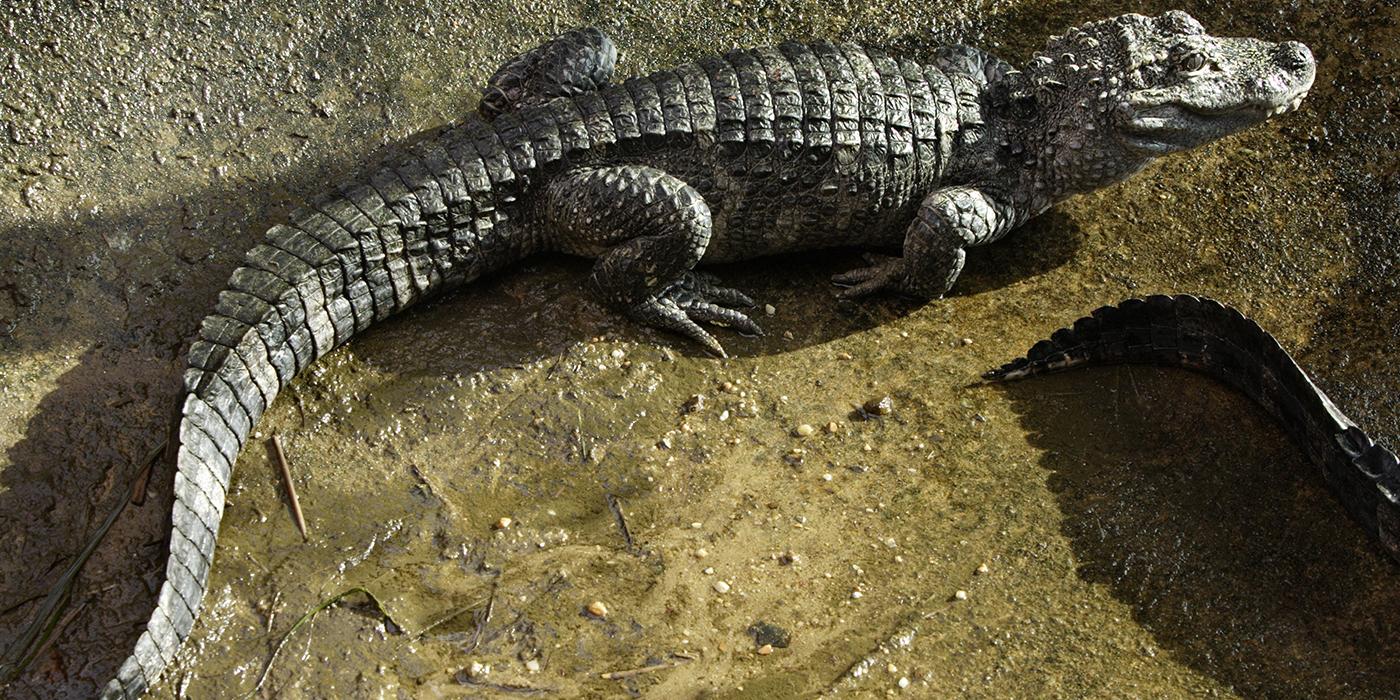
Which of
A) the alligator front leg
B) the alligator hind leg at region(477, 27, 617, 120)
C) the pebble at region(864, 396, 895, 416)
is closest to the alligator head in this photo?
the alligator front leg

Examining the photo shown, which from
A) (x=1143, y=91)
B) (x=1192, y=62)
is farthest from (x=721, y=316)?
(x=1192, y=62)

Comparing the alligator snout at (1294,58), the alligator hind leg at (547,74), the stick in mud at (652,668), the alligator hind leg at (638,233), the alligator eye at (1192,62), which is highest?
the alligator hind leg at (547,74)

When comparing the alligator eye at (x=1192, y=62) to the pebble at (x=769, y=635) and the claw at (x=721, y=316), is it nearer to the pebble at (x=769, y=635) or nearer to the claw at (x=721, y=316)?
the claw at (x=721, y=316)

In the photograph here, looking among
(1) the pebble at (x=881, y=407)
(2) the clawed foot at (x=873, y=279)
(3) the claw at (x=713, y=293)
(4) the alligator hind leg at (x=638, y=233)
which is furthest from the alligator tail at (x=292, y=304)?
(1) the pebble at (x=881, y=407)

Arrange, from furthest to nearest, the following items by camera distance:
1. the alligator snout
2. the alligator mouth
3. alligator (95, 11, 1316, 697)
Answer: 1. the alligator snout
2. the alligator mouth
3. alligator (95, 11, 1316, 697)

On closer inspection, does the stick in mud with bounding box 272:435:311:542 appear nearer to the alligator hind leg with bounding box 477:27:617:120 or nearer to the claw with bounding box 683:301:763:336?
the claw with bounding box 683:301:763:336

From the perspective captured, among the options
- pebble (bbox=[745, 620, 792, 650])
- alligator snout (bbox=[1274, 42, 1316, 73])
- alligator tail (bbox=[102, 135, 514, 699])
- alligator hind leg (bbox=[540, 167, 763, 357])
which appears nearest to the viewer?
alligator tail (bbox=[102, 135, 514, 699])

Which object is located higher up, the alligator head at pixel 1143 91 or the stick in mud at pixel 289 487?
the alligator head at pixel 1143 91

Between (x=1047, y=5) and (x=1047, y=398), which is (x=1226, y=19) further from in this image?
(x=1047, y=398)
